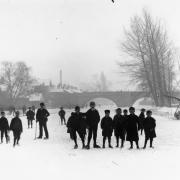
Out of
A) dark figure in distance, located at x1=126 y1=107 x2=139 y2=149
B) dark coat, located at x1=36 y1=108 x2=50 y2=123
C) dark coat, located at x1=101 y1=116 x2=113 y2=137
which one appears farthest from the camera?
dark coat, located at x1=36 y1=108 x2=50 y2=123

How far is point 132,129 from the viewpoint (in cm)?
1310

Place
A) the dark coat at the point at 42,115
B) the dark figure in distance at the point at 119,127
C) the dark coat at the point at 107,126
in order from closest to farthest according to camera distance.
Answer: the dark figure in distance at the point at 119,127, the dark coat at the point at 107,126, the dark coat at the point at 42,115

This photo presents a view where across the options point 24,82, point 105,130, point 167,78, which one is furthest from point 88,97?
point 105,130

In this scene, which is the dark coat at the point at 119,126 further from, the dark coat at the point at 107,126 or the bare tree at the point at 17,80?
the bare tree at the point at 17,80

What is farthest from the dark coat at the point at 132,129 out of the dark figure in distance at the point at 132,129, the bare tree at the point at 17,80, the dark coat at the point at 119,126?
the bare tree at the point at 17,80

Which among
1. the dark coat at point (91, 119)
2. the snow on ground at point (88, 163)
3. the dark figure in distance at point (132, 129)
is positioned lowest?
the snow on ground at point (88, 163)

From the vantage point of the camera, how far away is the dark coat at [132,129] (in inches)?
513

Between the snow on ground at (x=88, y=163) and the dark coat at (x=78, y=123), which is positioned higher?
the dark coat at (x=78, y=123)

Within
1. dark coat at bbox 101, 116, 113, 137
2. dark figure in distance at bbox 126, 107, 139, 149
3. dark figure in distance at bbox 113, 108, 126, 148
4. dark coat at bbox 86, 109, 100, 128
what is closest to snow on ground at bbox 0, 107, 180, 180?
dark figure in distance at bbox 126, 107, 139, 149

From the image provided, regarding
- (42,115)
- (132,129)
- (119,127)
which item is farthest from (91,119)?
(42,115)

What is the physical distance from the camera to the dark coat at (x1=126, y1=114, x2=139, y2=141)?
1304 cm

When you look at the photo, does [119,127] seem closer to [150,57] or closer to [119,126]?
[119,126]

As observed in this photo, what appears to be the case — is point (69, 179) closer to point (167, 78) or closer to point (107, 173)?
point (107, 173)

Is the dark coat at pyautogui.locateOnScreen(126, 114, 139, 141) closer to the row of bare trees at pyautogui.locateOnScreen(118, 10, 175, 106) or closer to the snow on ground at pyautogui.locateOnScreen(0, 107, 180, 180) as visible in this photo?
the snow on ground at pyautogui.locateOnScreen(0, 107, 180, 180)
